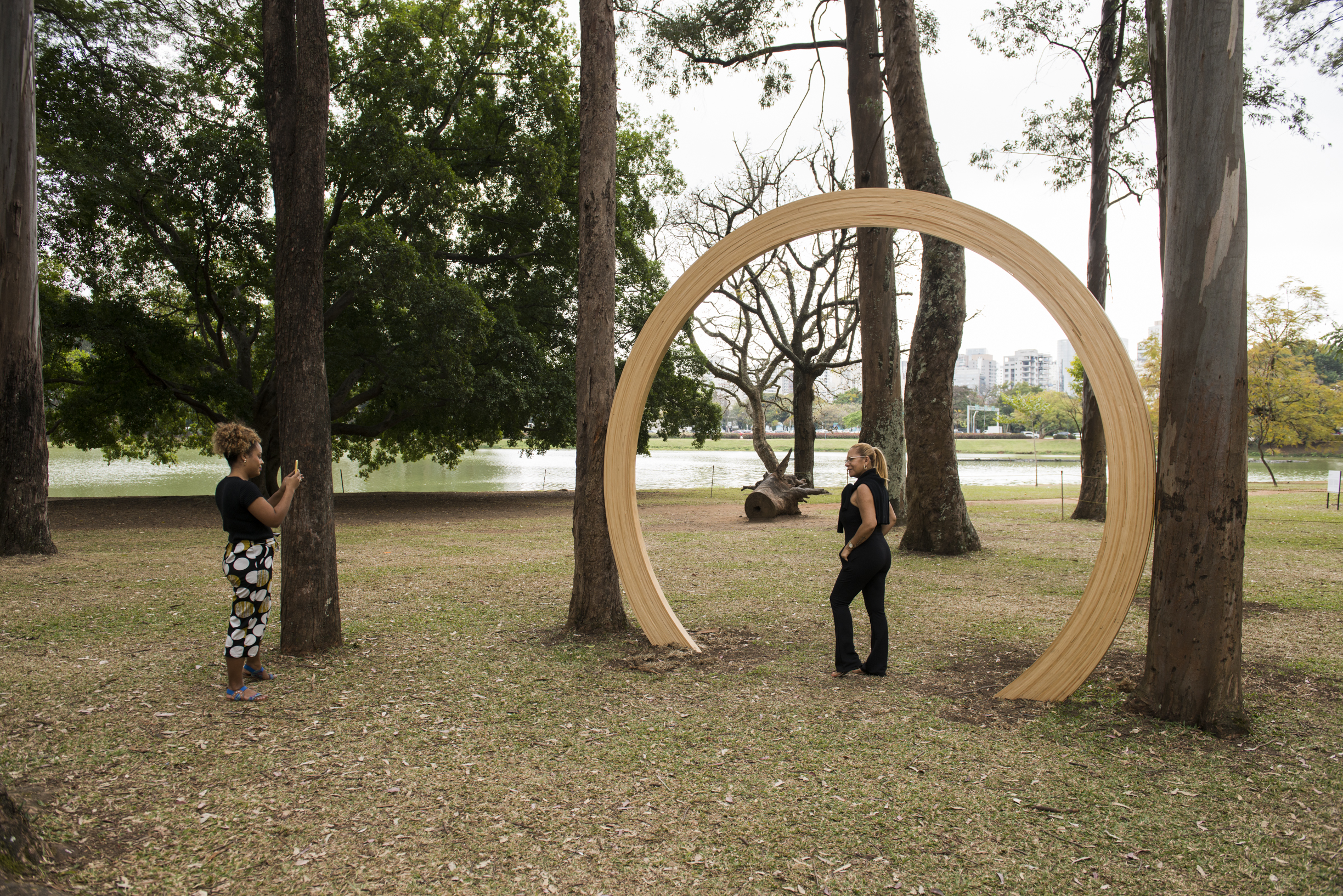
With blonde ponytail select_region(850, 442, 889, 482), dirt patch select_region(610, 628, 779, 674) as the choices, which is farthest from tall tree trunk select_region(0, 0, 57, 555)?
blonde ponytail select_region(850, 442, 889, 482)

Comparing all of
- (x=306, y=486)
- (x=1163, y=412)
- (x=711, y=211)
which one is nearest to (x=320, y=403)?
(x=306, y=486)

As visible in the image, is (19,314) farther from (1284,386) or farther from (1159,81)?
(1284,386)

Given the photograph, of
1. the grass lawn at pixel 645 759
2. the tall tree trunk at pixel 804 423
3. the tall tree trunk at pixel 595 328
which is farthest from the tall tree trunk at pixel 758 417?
the tall tree trunk at pixel 595 328

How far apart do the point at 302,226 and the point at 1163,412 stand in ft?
17.8

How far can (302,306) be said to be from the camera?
5215 mm

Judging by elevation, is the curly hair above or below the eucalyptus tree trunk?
below

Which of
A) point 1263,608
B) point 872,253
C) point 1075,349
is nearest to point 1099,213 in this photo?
point 872,253

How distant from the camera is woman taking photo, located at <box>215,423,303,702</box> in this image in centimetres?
419

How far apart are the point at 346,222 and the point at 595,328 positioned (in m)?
9.97

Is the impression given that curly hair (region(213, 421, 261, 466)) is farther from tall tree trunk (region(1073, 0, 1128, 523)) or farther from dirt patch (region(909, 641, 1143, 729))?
tall tree trunk (region(1073, 0, 1128, 523))

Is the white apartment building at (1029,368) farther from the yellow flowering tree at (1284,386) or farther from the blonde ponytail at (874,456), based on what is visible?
the blonde ponytail at (874,456)

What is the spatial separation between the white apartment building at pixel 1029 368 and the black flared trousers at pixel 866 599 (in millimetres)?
176417

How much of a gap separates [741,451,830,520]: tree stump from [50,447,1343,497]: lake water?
259 cm

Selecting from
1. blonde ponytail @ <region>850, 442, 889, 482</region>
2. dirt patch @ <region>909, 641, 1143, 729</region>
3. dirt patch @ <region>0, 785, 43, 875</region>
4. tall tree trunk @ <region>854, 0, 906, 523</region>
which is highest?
tall tree trunk @ <region>854, 0, 906, 523</region>
